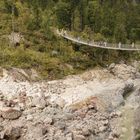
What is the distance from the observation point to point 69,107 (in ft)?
79.7

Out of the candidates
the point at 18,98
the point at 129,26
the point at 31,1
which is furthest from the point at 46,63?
the point at 129,26

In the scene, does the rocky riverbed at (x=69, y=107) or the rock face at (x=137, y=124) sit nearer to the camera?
the rock face at (x=137, y=124)

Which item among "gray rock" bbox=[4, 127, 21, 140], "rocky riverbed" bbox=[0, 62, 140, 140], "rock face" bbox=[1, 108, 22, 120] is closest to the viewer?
"gray rock" bbox=[4, 127, 21, 140]

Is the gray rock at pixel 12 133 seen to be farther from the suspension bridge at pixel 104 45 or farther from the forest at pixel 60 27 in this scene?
the suspension bridge at pixel 104 45

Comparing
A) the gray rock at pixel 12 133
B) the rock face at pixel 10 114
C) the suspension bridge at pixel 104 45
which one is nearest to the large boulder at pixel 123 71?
the suspension bridge at pixel 104 45

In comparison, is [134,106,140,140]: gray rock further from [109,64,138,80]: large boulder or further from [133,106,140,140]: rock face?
[109,64,138,80]: large boulder

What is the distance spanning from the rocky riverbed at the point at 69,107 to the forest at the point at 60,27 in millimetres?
1621

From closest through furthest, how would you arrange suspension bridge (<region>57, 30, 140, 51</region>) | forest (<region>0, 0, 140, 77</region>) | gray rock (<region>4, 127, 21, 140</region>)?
gray rock (<region>4, 127, 21, 140</region>)
forest (<region>0, 0, 140, 77</region>)
suspension bridge (<region>57, 30, 140, 51</region>)

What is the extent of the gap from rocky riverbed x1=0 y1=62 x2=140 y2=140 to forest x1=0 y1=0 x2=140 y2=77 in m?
1.62

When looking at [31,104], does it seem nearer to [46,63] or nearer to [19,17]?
[46,63]

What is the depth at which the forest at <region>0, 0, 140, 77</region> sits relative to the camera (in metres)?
30.7

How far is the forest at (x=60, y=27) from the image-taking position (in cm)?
3072

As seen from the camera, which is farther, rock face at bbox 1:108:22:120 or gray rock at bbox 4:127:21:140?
rock face at bbox 1:108:22:120

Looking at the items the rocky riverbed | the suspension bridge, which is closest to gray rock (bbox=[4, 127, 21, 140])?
the rocky riverbed
